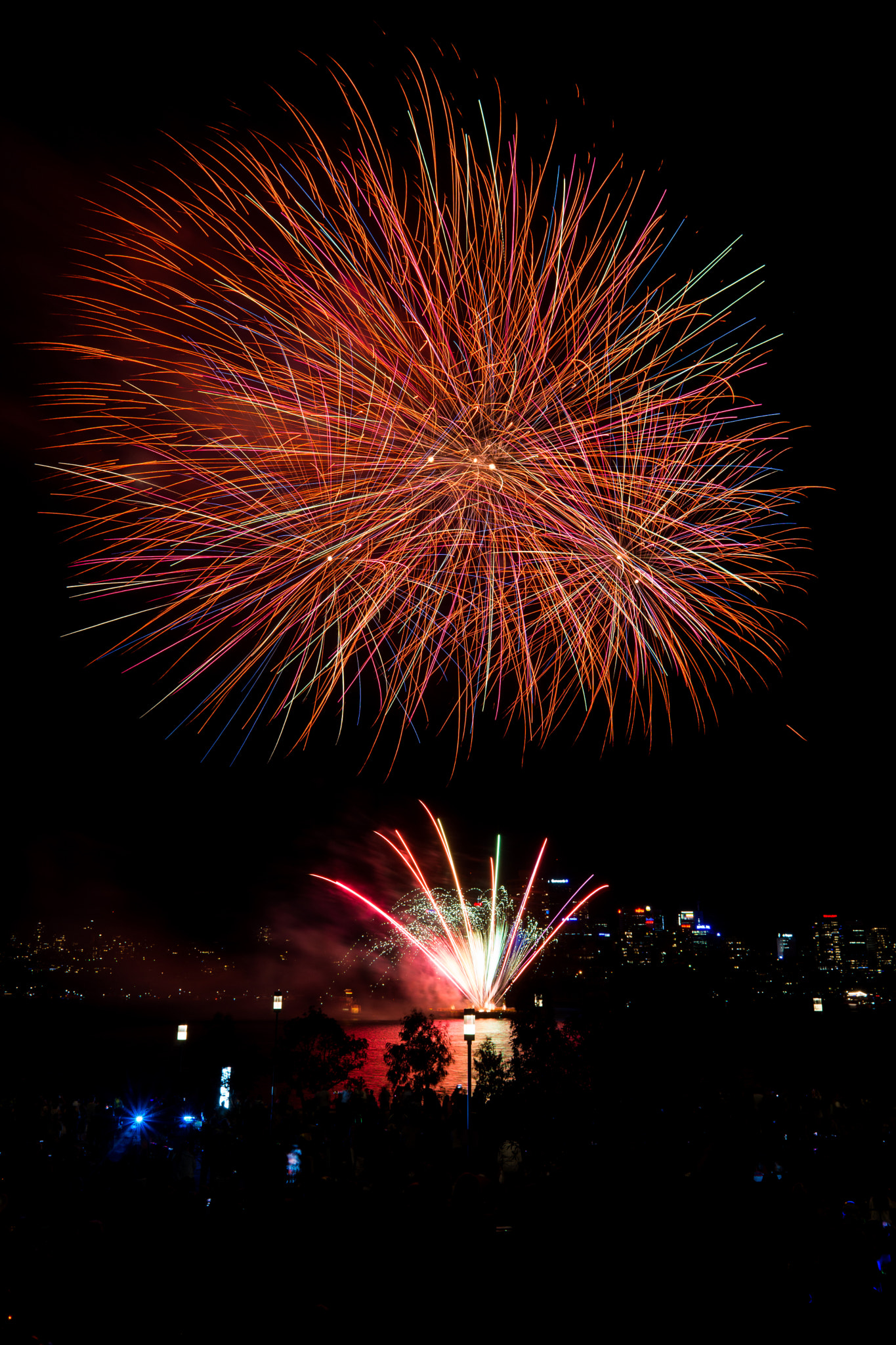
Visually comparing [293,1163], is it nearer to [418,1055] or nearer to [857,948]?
[418,1055]

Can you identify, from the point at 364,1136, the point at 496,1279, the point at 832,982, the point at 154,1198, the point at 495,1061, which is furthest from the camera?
the point at 832,982

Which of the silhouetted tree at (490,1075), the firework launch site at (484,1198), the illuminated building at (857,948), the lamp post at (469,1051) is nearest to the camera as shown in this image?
the firework launch site at (484,1198)

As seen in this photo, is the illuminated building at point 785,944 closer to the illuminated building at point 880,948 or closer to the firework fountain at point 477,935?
the illuminated building at point 880,948

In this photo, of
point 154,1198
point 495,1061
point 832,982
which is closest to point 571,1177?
point 154,1198

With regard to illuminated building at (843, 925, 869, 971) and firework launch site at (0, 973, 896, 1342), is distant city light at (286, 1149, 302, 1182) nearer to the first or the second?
firework launch site at (0, 973, 896, 1342)

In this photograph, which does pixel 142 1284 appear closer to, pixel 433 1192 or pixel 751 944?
pixel 433 1192

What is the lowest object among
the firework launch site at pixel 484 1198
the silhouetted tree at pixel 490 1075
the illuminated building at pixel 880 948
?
the silhouetted tree at pixel 490 1075

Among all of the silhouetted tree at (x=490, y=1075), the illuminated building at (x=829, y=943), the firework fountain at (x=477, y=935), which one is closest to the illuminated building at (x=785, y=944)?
the illuminated building at (x=829, y=943)
